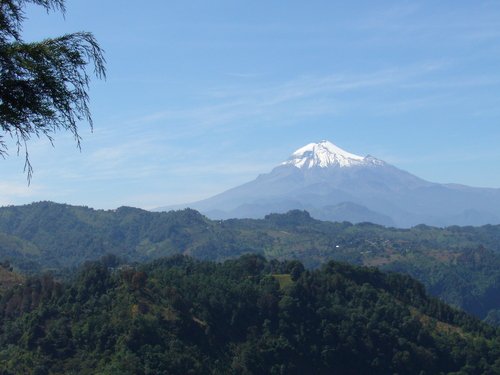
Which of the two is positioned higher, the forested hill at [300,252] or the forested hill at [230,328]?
the forested hill at [300,252]

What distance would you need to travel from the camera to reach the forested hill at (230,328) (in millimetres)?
51281

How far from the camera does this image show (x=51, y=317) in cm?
5572

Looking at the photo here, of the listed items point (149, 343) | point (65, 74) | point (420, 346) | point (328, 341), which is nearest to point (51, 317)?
point (149, 343)

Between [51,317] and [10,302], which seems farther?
[10,302]

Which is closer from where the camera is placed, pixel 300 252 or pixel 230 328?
pixel 230 328

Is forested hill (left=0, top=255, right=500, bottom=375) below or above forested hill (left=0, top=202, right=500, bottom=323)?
below

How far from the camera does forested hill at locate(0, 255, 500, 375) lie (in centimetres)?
5128

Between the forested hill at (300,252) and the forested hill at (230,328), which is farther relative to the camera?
the forested hill at (300,252)

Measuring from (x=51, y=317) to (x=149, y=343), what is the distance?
958cm

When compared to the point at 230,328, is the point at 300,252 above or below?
above

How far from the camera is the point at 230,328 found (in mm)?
61281

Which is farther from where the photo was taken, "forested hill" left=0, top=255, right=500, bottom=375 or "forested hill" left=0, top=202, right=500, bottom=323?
"forested hill" left=0, top=202, right=500, bottom=323

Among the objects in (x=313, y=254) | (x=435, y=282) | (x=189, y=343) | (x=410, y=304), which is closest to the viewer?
(x=189, y=343)

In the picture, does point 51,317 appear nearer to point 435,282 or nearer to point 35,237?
point 435,282
